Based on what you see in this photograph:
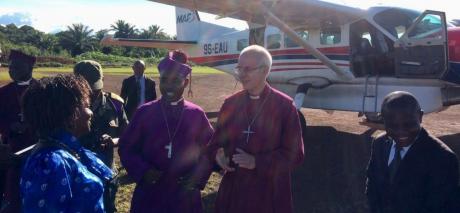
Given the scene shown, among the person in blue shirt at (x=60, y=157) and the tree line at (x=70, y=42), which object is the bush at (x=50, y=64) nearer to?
the tree line at (x=70, y=42)

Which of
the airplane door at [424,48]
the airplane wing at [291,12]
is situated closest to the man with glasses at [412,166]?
the airplane door at [424,48]

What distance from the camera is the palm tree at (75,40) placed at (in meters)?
73.3

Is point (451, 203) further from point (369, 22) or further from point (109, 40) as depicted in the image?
point (109, 40)

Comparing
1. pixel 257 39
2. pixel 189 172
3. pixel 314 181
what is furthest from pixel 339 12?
pixel 189 172

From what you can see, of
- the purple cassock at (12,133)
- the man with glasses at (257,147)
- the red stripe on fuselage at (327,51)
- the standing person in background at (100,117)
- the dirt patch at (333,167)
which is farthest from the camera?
the red stripe on fuselage at (327,51)

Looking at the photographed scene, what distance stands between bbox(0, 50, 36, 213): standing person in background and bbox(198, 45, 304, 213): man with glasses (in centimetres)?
170

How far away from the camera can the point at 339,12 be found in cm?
827

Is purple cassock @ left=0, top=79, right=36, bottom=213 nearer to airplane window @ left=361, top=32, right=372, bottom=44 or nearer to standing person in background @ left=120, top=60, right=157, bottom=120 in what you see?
standing person in background @ left=120, top=60, right=157, bottom=120

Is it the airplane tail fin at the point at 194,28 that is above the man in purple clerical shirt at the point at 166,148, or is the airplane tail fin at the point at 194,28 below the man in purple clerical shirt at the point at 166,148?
above

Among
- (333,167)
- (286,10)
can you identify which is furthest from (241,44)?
(333,167)

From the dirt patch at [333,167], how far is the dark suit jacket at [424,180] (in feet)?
7.51

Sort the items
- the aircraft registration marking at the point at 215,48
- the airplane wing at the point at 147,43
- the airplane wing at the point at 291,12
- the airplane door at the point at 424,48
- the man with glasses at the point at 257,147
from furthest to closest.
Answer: the airplane wing at the point at 147,43, the aircraft registration marking at the point at 215,48, the airplane wing at the point at 291,12, the airplane door at the point at 424,48, the man with glasses at the point at 257,147

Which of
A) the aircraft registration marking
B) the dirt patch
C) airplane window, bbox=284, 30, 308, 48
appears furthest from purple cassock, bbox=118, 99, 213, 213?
the aircraft registration marking

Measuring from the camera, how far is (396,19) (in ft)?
26.4
